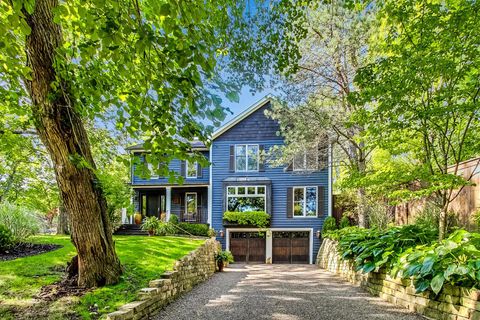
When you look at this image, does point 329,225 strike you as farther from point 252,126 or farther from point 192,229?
point 192,229

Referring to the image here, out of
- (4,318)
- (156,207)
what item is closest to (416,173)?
(4,318)

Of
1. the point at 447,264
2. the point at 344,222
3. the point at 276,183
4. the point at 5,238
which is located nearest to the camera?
the point at 447,264

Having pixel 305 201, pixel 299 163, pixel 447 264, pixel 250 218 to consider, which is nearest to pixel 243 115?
pixel 299 163

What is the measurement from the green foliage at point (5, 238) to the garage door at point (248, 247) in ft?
35.5

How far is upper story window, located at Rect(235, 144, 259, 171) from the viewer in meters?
16.6

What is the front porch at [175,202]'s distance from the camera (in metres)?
17.4

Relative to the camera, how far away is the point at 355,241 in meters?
7.28

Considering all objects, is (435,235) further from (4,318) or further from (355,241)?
(4,318)

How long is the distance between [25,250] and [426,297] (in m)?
7.92

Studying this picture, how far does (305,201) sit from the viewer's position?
1603 cm

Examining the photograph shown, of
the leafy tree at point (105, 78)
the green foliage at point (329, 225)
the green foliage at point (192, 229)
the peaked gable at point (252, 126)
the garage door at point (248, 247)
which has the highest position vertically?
the peaked gable at point (252, 126)

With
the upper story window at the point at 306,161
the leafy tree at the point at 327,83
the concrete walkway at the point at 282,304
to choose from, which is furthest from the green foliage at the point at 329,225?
the concrete walkway at the point at 282,304

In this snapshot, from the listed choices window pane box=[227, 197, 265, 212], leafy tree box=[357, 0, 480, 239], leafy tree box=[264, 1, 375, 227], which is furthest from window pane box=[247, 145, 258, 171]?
leafy tree box=[357, 0, 480, 239]

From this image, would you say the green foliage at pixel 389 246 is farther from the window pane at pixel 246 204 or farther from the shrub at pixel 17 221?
the window pane at pixel 246 204
